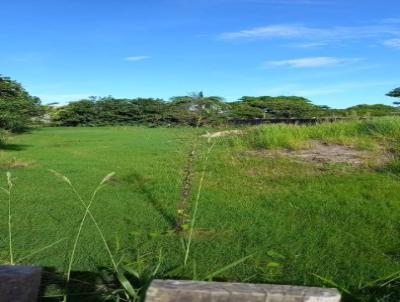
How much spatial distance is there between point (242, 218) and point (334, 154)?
12.2ft

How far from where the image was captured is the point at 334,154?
912 centimetres

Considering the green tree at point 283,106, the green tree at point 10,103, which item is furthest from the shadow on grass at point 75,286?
the green tree at point 283,106

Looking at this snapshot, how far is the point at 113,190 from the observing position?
7414 mm

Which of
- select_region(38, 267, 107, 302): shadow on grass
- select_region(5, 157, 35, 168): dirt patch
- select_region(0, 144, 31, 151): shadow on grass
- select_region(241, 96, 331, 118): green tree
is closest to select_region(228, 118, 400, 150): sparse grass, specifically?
select_region(5, 157, 35, 168): dirt patch

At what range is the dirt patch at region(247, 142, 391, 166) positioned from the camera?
8.52m

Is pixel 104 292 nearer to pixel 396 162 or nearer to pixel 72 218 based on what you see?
pixel 72 218

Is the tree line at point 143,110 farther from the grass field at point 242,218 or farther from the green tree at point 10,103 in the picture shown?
the grass field at point 242,218

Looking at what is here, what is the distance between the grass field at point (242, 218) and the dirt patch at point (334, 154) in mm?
219

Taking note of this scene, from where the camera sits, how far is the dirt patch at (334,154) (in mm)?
8523

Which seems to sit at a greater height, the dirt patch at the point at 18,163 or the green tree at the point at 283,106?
the green tree at the point at 283,106

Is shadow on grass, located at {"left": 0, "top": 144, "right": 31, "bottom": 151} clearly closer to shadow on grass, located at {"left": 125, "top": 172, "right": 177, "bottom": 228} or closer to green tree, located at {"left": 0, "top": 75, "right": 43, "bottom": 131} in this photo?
green tree, located at {"left": 0, "top": 75, "right": 43, "bottom": 131}

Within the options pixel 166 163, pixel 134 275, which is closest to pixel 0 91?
pixel 166 163

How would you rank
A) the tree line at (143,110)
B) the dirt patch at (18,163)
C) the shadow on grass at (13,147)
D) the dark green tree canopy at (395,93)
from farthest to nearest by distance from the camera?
the tree line at (143,110) → the dark green tree canopy at (395,93) → the shadow on grass at (13,147) → the dirt patch at (18,163)

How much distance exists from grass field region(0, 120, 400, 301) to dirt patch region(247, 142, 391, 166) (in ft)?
0.72
